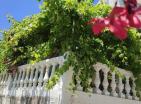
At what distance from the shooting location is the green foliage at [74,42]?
4.18 metres

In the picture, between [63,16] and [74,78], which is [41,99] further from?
[63,16]

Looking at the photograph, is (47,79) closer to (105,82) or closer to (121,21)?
(105,82)

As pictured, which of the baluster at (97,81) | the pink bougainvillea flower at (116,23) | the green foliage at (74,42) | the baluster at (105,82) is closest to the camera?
the pink bougainvillea flower at (116,23)

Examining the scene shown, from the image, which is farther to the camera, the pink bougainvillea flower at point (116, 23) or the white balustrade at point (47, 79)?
the white balustrade at point (47, 79)

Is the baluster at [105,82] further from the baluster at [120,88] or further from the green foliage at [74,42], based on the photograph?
the baluster at [120,88]

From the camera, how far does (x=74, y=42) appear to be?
168 inches

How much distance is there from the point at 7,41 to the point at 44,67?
1042 millimetres

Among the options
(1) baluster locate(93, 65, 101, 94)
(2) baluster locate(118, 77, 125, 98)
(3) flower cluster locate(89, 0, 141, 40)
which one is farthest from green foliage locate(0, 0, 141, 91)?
(3) flower cluster locate(89, 0, 141, 40)

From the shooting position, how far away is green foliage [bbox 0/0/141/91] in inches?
165

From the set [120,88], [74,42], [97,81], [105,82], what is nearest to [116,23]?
[74,42]

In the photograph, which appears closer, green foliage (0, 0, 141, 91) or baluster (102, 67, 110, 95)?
green foliage (0, 0, 141, 91)

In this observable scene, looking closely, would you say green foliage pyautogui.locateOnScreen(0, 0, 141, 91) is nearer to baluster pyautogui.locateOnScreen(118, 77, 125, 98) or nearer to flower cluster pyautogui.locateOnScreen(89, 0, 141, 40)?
baluster pyautogui.locateOnScreen(118, 77, 125, 98)

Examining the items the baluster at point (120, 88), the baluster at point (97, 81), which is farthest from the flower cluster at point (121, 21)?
the baluster at point (120, 88)

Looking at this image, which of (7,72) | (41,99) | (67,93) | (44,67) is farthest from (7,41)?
(67,93)
